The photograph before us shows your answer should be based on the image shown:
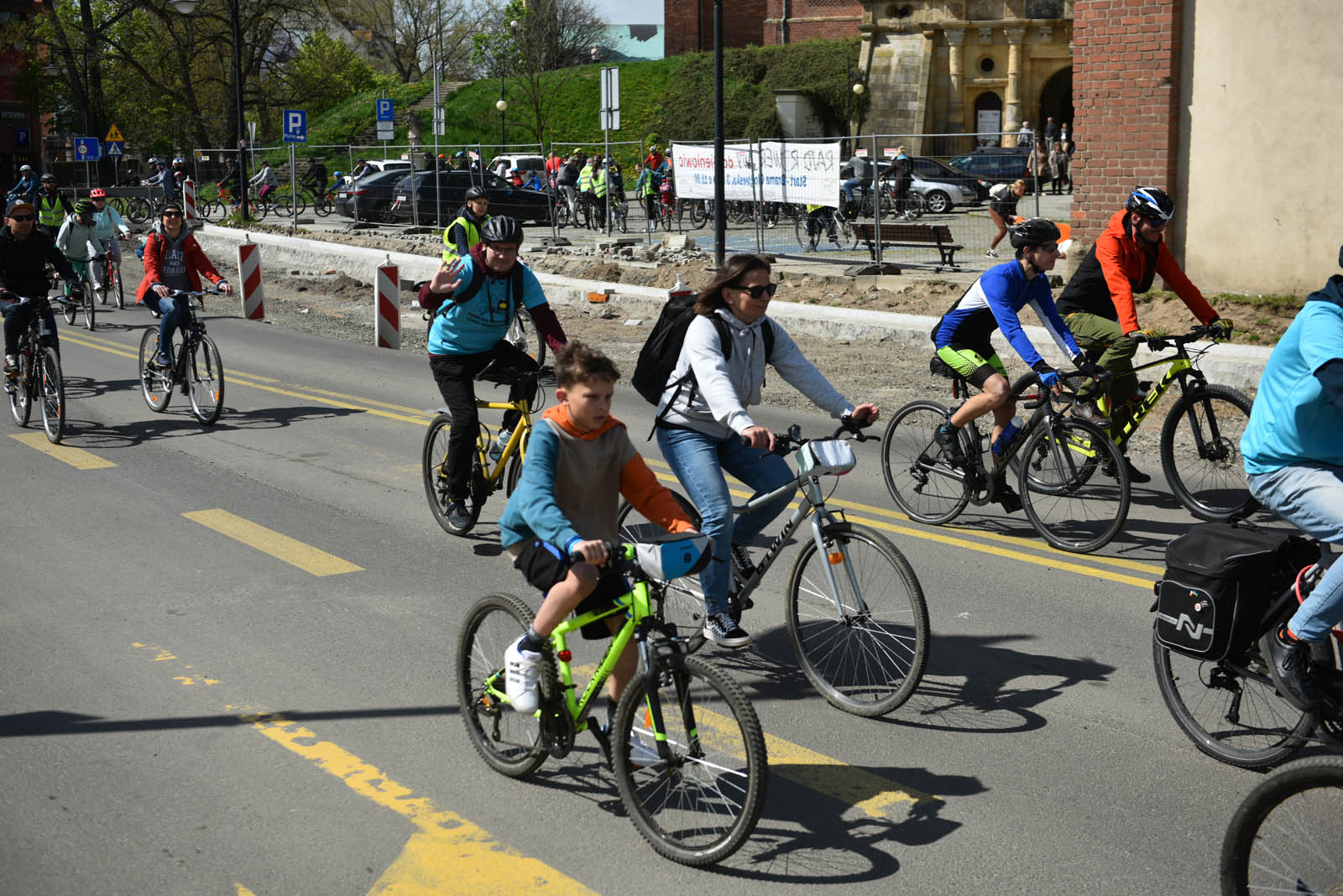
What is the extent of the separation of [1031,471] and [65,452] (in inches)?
309

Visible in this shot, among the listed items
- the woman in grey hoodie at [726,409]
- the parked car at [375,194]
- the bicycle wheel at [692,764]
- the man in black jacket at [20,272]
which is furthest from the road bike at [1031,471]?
the parked car at [375,194]

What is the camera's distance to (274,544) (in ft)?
27.5

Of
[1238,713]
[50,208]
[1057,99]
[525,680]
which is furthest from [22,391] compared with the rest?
[1057,99]

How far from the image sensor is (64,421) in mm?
12023

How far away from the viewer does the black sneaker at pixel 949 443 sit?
8.22m

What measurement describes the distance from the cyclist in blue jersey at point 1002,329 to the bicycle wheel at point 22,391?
330 inches

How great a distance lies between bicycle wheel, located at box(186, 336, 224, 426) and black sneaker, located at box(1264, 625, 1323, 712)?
1001cm

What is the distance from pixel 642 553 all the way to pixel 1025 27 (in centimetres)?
5346

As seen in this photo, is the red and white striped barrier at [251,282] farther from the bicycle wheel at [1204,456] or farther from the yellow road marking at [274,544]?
the bicycle wheel at [1204,456]

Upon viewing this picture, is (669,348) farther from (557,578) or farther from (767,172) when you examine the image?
(767,172)

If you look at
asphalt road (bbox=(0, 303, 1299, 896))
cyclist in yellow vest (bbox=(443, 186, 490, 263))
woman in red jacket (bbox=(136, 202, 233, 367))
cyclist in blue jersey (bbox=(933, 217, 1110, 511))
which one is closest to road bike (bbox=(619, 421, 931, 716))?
asphalt road (bbox=(0, 303, 1299, 896))

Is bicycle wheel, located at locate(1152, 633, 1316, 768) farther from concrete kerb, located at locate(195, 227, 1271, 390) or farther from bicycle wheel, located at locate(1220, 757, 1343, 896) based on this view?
concrete kerb, located at locate(195, 227, 1271, 390)

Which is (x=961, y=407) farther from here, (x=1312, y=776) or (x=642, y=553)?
(x=1312, y=776)

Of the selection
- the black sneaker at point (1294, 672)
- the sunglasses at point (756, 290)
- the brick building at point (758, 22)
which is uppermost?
the brick building at point (758, 22)
